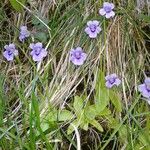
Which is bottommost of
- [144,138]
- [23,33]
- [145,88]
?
[144,138]

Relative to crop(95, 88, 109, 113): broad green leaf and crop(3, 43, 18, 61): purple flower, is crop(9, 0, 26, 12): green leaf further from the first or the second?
crop(95, 88, 109, 113): broad green leaf

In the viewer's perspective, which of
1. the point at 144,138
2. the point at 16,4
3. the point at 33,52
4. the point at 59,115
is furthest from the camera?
the point at 16,4

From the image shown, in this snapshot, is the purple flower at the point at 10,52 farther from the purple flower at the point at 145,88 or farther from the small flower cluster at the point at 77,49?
the purple flower at the point at 145,88

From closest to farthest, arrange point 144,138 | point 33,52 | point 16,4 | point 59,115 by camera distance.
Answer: point 144,138 < point 59,115 < point 33,52 < point 16,4

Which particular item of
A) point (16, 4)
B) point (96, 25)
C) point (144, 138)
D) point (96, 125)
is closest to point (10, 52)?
point (16, 4)

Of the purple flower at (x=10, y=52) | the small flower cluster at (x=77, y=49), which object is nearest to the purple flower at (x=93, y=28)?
the small flower cluster at (x=77, y=49)

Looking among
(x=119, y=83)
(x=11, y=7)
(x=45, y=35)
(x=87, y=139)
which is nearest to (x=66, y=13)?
(x=45, y=35)

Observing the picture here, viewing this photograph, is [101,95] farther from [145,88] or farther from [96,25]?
[96,25]
